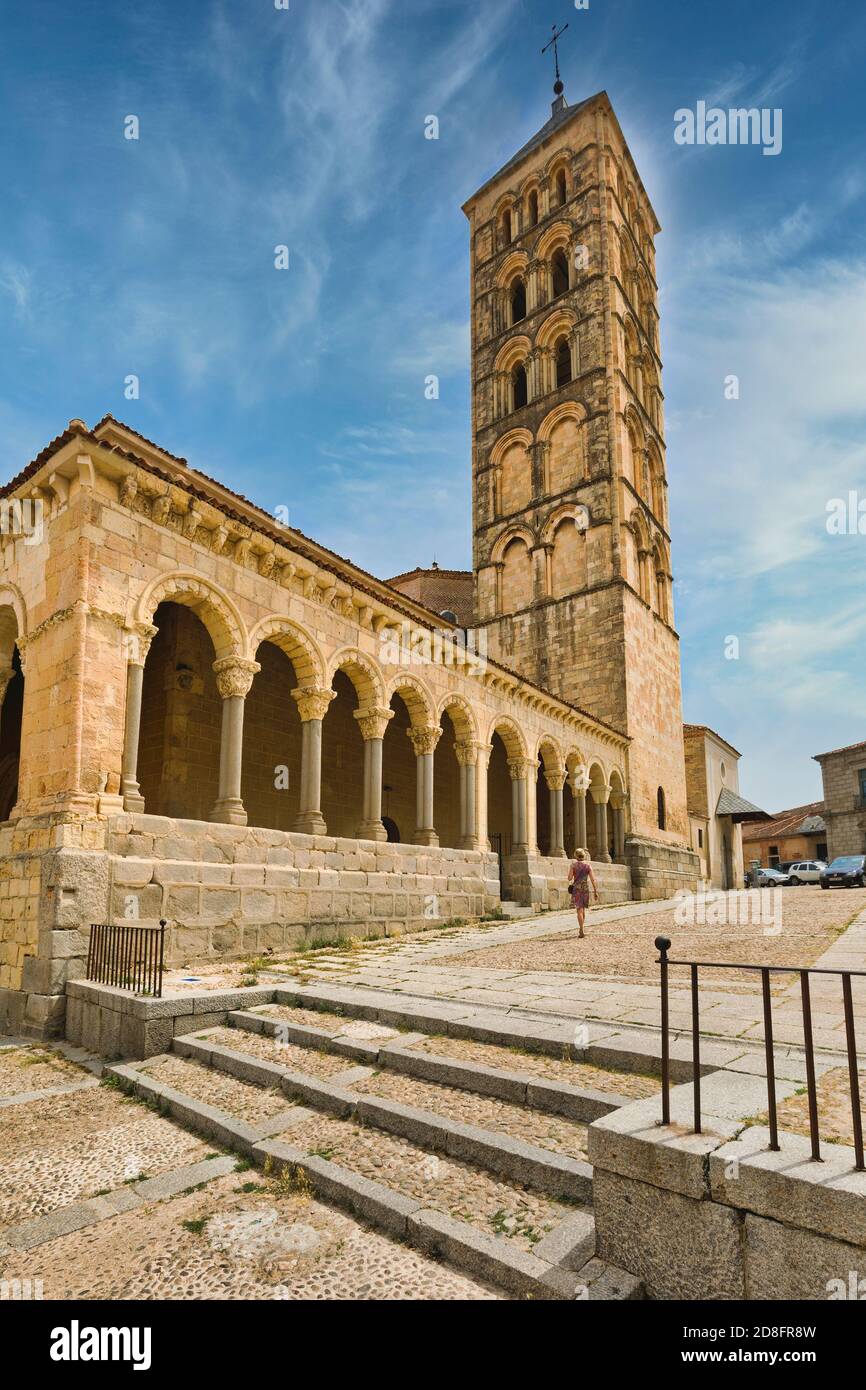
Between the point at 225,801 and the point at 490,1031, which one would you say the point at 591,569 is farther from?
the point at 490,1031

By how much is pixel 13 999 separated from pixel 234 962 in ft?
8.04

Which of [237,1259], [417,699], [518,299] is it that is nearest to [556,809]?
[417,699]

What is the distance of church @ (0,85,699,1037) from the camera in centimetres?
880

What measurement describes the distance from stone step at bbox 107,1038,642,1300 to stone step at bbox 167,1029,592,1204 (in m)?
0.04

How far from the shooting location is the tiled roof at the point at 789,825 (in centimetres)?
4973

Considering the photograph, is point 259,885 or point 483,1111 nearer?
point 483,1111

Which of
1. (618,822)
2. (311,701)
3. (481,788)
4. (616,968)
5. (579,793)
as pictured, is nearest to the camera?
(616,968)

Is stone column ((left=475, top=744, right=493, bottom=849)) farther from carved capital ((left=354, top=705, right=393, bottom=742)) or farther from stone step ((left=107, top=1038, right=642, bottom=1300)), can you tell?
stone step ((left=107, top=1038, right=642, bottom=1300))

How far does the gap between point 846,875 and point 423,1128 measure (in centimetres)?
2446

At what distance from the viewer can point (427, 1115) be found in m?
4.16

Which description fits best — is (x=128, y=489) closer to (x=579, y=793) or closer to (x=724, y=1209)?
(x=724, y=1209)

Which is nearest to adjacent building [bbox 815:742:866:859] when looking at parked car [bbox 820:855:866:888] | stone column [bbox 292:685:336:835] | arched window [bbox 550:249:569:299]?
parked car [bbox 820:855:866:888]

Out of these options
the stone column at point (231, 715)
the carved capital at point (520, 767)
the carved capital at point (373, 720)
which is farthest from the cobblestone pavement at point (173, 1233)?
the carved capital at point (520, 767)

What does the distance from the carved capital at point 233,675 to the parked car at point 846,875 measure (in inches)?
858
